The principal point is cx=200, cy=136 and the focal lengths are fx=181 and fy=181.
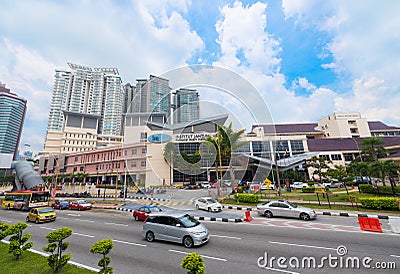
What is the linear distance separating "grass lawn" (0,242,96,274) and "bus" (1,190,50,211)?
19.5 m

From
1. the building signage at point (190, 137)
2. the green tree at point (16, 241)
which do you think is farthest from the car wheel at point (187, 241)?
the building signage at point (190, 137)

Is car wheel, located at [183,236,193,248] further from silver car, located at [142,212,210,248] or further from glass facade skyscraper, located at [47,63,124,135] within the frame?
glass facade skyscraper, located at [47,63,124,135]

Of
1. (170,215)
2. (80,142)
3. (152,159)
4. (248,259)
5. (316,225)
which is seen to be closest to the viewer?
(248,259)

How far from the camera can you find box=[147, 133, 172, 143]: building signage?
4242cm

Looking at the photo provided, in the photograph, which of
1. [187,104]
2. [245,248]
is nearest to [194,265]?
[245,248]

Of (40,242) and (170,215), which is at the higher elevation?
(170,215)

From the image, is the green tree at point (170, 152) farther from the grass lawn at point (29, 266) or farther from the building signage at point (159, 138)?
the grass lawn at point (29, 266)

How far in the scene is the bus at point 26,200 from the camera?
71.1 feet

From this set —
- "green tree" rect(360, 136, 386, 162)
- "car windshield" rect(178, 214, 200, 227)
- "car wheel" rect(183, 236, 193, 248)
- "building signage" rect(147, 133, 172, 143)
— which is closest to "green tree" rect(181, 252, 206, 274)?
"car wheel" rect(183, 236, 193, 248)

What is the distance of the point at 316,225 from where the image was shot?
36.1 ft

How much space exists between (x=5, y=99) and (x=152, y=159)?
399 ft

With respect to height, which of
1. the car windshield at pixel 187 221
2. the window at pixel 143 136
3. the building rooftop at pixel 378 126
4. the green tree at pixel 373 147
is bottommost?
the car windshield at pixel 187 221

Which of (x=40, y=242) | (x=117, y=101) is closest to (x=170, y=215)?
(x=40, y=242)

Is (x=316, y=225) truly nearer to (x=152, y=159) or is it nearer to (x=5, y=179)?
(x=152, y=159)
